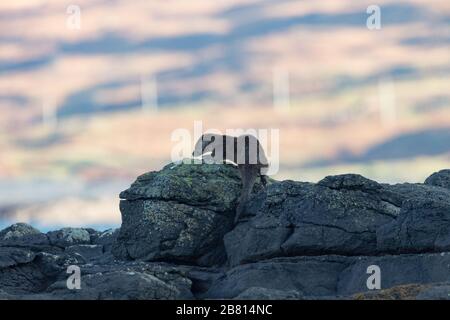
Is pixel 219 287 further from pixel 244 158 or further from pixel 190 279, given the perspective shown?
pixel 244 158

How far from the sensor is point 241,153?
5475cm

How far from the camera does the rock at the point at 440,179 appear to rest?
58.5 meters

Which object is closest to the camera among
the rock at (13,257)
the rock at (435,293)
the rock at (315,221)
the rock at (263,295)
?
the rock at (435,293)

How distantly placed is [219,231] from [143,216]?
420cm

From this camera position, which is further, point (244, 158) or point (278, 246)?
point (244, 158)

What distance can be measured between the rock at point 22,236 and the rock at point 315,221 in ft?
49.7

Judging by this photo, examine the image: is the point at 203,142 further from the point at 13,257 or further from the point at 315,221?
the point at 13,257

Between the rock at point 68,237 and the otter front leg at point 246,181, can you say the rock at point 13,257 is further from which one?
the otter front leg at point 246,181

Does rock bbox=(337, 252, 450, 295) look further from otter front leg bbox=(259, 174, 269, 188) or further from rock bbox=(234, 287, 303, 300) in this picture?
otter front leg bbox=(259, 174, 269, 188)

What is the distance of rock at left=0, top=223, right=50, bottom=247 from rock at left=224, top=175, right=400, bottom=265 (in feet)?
49.7

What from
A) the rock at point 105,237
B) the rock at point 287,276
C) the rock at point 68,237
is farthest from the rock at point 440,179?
the rock at point 68,237

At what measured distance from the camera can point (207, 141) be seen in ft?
184
